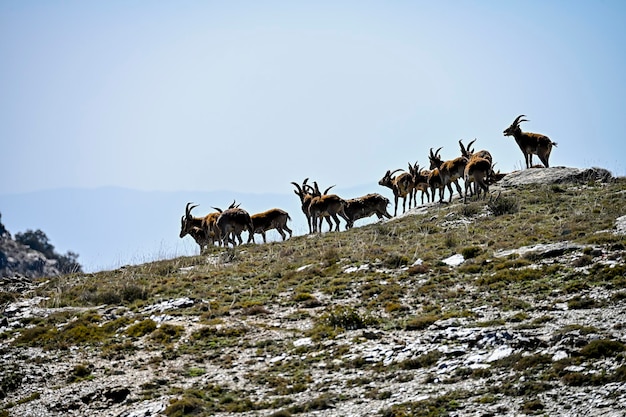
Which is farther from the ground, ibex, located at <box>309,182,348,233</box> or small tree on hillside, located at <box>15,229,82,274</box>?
small tree on hillside, located at <box>15,229,82,274</box>

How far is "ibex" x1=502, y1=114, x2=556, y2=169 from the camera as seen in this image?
135 feet

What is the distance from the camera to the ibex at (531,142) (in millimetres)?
41031

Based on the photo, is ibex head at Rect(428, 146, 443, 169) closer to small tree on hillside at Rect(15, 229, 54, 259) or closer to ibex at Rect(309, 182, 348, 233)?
ibex at Rect(309, 182, 348, 233)

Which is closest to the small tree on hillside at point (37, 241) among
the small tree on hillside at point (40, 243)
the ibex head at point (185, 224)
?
the small tree on hillside at point (40, 243)

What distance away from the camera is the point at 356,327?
21.7 meters

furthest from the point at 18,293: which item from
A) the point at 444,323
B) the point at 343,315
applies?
the point at 444,323

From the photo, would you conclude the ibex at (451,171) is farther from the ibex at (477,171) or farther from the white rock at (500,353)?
the white rock at (500,353)

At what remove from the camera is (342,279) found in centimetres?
2678

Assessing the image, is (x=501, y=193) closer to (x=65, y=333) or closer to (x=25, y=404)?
(x=65, y=333)

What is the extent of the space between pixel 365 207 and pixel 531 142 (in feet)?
29.1

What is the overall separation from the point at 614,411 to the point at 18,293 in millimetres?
23383

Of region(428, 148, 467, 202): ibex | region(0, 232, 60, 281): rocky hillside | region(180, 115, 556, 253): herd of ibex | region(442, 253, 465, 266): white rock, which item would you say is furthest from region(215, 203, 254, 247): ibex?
region(0, 232, 60, 281): rocky hillside

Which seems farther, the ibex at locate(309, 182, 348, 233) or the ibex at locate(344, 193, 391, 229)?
the ibex at locate(344, 193, 391, 229)

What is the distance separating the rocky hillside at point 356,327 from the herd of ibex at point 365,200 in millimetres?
3803
